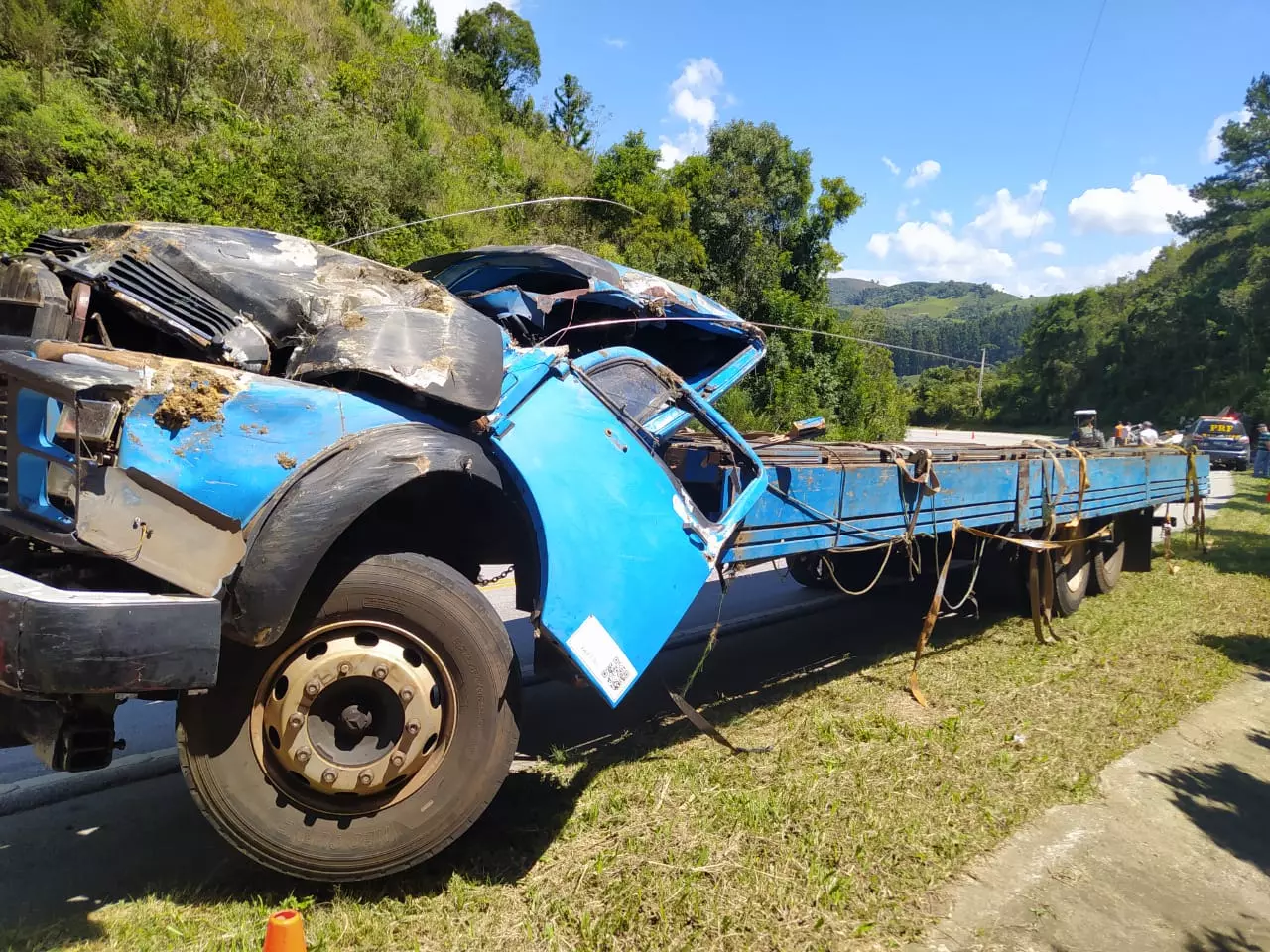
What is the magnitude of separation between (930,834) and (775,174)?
21654 millimetres

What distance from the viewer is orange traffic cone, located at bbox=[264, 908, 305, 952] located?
2035 mm

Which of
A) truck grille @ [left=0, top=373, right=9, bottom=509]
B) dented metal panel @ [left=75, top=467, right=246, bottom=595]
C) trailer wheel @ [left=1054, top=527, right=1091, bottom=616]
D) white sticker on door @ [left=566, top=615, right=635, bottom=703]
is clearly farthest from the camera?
trailer wheel @ [left=1054, top=527, right=1091, bottom=616]

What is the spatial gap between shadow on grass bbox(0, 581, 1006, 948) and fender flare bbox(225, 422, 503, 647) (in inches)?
38.6

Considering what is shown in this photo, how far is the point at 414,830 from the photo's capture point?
2.66 m

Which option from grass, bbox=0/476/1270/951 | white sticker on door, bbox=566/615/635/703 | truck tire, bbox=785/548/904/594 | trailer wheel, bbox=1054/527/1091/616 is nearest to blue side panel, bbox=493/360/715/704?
white sticker on door, bbox=566/615/635/703

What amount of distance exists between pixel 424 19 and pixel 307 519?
103ft

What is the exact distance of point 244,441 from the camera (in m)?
2.35

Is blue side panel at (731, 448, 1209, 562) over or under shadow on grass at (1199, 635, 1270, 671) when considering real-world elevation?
over

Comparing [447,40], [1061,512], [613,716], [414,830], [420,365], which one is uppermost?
[447,40]

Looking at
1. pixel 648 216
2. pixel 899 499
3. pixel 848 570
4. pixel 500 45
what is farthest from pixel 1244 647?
pixel 500 45

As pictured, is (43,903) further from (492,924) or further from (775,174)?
(775,174)

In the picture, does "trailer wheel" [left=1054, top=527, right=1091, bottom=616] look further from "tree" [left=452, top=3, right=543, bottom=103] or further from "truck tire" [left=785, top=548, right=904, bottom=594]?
"tree" [left=452, top=3, right=543, bottom=103]

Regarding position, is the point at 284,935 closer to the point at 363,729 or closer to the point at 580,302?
the point at 363,729

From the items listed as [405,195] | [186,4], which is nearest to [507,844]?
[405,195]
